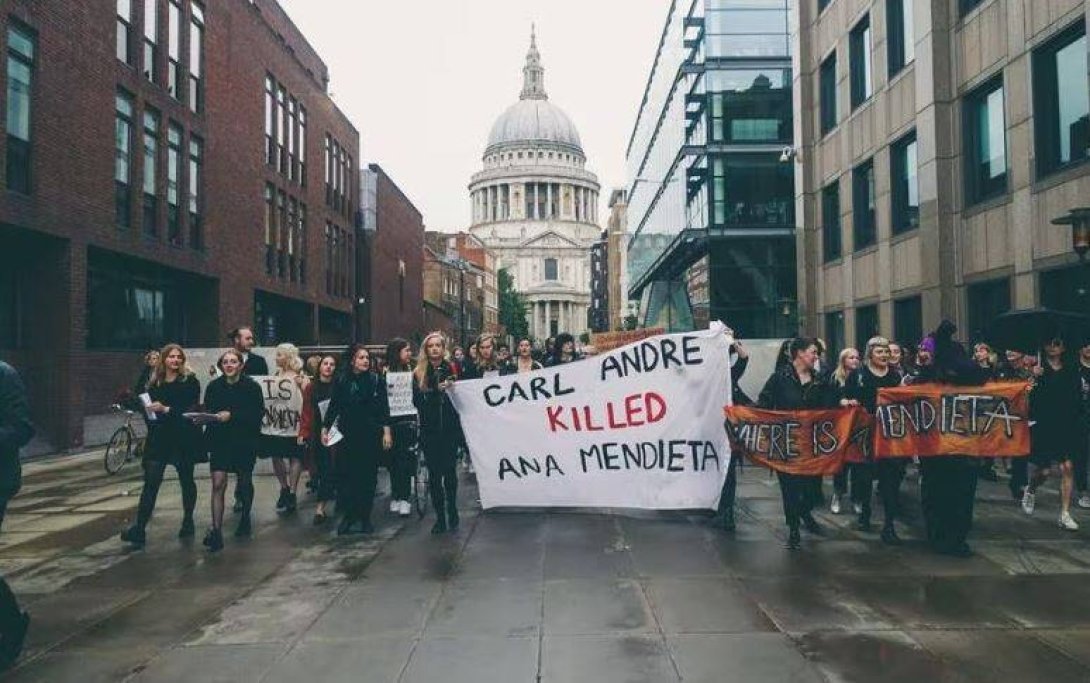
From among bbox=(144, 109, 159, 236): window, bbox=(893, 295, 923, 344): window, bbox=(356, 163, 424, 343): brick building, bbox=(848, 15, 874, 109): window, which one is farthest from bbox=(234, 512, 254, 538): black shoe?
bbox=(356, 163, 424, 343): brick building

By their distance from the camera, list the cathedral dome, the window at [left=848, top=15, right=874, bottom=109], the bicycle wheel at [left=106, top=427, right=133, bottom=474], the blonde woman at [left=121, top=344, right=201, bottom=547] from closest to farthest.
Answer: the blonde woman at [left=121, top=344, right=201, bottom=547], the bicycle wheel at [left=106, top=427, right=133, bottom=474], the window at [left=848, top=15, right=874, bottom=109], the cathedral dome

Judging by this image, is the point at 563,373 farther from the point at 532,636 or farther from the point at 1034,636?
the point at 1034,636

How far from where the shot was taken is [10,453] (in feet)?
17.4

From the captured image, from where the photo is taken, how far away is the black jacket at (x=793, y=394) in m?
8.67

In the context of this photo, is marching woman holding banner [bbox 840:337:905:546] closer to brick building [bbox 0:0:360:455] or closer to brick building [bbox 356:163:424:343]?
brick building [bbox 0:0:360:455]

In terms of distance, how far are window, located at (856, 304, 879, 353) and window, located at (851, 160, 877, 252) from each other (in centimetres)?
159

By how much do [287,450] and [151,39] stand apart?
1653 centimetres

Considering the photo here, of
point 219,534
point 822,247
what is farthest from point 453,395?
point 822,247

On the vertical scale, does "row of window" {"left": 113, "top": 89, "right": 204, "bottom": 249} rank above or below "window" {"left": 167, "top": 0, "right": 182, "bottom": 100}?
below

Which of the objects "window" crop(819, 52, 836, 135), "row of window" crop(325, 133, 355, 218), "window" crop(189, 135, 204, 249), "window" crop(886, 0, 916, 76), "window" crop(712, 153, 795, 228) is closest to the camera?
"window" crop(886, 0, 916, 76)

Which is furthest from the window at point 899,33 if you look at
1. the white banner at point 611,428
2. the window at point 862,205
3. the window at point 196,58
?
the window at point 196,58

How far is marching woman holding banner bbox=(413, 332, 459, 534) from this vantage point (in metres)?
8.95

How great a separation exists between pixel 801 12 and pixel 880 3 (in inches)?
222

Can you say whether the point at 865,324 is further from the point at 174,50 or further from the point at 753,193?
the point at 174,50
